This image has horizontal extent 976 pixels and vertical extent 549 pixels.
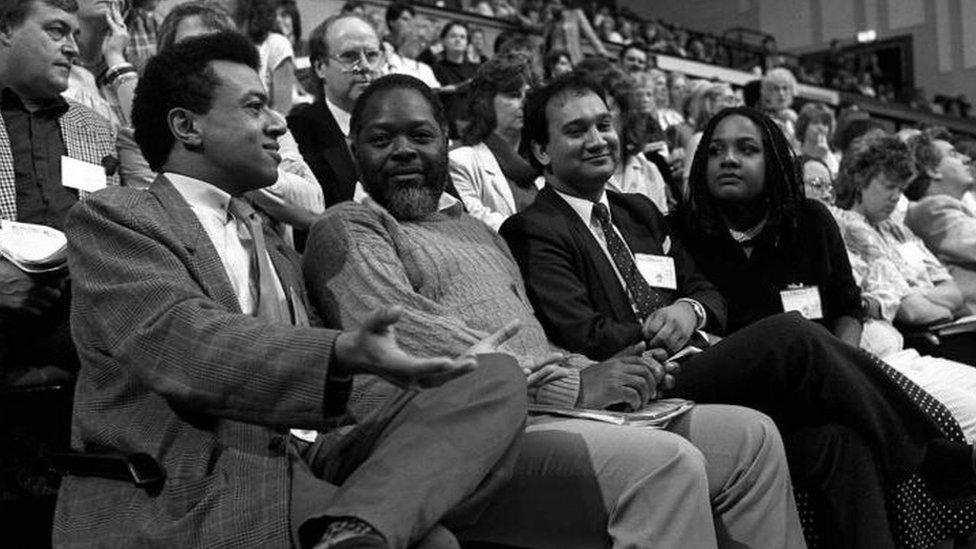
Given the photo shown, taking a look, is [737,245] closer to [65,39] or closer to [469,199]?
[469,199]

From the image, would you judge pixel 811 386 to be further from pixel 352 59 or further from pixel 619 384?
pixel 352 59

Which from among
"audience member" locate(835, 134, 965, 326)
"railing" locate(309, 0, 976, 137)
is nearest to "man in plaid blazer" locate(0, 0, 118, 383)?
"audience member" locate(835, 134, 965, 326)

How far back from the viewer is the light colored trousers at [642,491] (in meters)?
1.83

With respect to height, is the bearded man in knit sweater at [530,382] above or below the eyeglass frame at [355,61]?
below

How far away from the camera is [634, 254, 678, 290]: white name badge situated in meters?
2.52

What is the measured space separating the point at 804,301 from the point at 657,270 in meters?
0.41

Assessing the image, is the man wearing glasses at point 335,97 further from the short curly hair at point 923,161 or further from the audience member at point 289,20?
the short curly hair at point 923,161

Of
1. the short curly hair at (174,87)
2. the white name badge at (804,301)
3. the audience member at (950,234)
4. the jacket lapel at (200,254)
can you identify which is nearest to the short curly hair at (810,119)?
the audience member at (950,234)

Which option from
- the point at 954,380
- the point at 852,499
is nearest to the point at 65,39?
the point at 852,499

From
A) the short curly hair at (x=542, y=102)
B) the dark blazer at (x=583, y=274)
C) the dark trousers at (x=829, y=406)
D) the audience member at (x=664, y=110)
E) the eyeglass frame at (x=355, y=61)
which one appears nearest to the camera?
the dark trousers at (x=829, y=406)

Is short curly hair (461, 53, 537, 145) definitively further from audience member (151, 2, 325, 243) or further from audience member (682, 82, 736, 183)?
audience member (682, 82, 736, 183)

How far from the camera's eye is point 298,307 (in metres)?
1.85

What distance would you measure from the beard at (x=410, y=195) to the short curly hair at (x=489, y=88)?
48.8 inches

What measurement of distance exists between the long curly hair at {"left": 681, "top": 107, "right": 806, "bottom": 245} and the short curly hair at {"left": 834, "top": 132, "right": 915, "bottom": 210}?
962mm
